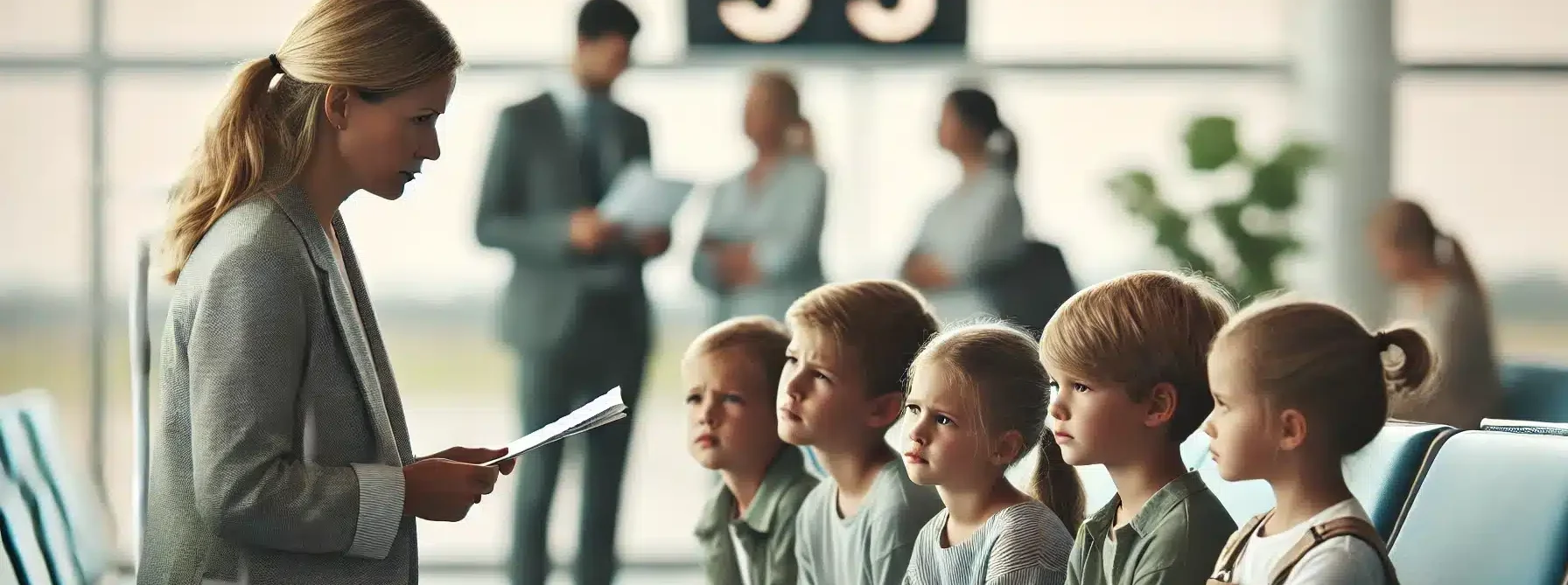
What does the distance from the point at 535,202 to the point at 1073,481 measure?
2.26 m

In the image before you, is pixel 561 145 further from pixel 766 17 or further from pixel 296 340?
pixel 296 340

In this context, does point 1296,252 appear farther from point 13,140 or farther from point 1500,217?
point 1500,217

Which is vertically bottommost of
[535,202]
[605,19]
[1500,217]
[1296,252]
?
[1500,217]

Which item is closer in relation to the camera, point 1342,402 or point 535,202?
point 1342,402

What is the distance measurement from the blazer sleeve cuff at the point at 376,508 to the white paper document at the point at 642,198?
2.37 meters

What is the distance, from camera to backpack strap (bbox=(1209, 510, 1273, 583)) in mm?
1496

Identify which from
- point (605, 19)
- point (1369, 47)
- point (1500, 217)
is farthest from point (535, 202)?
point (1500, 217)

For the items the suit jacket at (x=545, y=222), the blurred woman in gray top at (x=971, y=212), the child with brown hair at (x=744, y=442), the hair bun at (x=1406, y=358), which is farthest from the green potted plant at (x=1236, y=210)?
the hair bun at (x=1406, y=358)

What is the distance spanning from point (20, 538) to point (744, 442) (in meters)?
1.08

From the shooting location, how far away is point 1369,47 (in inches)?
212

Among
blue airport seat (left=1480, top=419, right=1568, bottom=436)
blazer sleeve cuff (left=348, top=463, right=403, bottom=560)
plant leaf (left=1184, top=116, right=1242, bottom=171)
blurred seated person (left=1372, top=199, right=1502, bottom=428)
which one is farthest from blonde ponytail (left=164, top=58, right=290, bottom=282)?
plant leaf (left=1184, top=116, right=1242, bottom=171)

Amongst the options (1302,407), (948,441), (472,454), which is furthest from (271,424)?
(1302,407)

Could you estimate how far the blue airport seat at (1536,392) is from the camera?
275cm

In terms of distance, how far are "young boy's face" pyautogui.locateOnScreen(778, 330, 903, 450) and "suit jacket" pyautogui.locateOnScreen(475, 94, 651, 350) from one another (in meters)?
1.85
